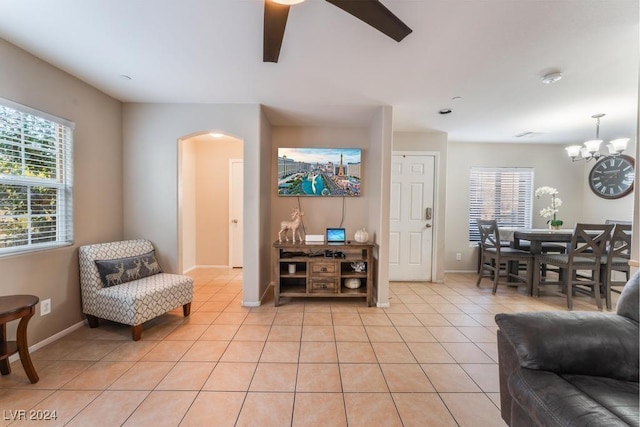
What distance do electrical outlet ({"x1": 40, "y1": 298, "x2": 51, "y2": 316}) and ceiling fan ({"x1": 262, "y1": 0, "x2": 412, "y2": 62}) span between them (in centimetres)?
278

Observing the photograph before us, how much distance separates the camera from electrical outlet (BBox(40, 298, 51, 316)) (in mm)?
2154

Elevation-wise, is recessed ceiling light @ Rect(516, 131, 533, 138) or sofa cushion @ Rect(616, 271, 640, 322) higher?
recessed ceiling light @ Rect(516, 131, 533, 138)

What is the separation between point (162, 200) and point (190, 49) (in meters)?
1.77

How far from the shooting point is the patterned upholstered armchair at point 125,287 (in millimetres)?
2260

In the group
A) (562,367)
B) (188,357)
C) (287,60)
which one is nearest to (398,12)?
(287,60)

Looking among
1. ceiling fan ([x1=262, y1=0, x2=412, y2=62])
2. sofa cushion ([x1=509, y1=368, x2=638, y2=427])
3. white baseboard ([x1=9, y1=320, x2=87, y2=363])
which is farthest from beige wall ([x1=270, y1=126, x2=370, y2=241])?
sofa cushion ([x1=509, y1=368, x2=638, y2=427])

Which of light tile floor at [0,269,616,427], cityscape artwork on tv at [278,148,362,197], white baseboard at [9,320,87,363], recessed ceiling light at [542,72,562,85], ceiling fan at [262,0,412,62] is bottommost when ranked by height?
light tile floor at [0,269,616,427]

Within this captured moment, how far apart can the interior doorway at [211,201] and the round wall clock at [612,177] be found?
6314 millimetres

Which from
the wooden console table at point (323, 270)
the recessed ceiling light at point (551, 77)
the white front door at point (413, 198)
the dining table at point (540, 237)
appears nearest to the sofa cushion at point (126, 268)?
the wooden console table at point (323, 270)

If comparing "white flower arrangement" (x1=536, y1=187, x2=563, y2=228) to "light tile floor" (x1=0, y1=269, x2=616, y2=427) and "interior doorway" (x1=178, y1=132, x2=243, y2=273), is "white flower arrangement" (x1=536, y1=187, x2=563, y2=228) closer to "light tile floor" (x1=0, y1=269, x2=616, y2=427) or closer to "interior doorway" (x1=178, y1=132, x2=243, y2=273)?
"light tile floor" (x1=0, y1=269, x2=616, y2=427)

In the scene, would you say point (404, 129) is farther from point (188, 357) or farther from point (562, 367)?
point (188, 357)

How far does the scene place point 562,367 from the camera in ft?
3.76

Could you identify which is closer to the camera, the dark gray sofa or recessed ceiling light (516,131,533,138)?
the dark gray sofa

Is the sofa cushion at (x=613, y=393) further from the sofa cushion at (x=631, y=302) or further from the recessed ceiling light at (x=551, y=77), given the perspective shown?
the recessed ceiling light at (x=551, y=77)
